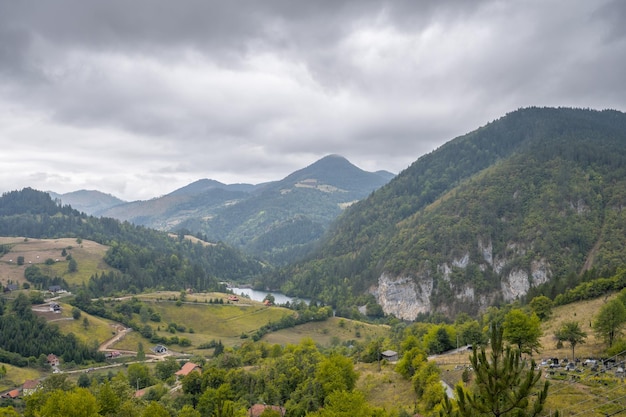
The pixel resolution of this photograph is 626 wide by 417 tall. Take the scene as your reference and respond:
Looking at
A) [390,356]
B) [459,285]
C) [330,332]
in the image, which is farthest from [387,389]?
[459,285]

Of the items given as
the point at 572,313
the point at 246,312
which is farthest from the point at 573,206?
the point at 246,312

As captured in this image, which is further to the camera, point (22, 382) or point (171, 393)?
point (22, 382)

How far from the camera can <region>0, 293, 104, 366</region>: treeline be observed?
349 feet

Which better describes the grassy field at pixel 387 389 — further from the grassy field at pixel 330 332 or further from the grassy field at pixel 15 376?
the grassy field at pixel 15 376

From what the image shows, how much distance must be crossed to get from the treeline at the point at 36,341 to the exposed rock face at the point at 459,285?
409 ft

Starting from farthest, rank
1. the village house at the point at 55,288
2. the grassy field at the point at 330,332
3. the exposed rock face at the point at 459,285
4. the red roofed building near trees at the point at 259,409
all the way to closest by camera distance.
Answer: the exposed rock face at the point at 459,285
the village house at the point at 55,288
the grassy field at the point at 330,332
the red roofed building near trees at the point at 259,409

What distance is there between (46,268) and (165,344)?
92676 millimetres

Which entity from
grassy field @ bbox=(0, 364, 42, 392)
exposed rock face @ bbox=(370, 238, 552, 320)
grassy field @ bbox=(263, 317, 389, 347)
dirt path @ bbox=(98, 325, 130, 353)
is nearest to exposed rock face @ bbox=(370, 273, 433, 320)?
exposed rock face @ bbox=(370, 238, 552, 320)

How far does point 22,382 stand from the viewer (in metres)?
88.1

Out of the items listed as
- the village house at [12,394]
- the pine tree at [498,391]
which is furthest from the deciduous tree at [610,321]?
the village house at [12,394]

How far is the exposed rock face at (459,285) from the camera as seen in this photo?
582 ft

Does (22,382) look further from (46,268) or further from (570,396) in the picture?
(46,268)

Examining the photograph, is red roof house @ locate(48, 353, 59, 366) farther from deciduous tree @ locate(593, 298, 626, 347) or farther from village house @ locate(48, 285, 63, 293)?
deciduous tree @ locate(593, 298, 626, 347)

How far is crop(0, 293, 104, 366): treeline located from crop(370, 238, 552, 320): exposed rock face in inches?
4912
